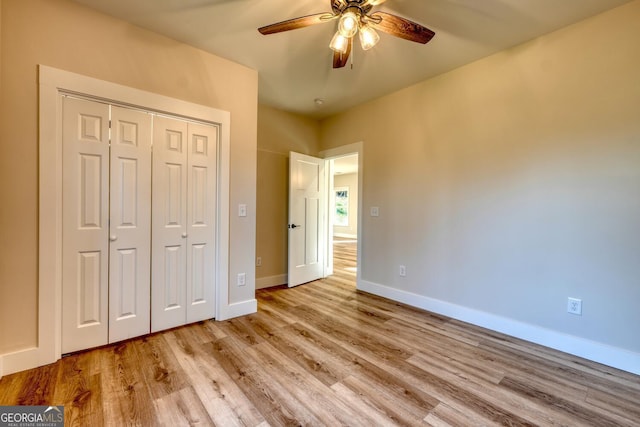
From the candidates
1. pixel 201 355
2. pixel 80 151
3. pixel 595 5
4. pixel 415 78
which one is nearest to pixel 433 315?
pixel 201 355

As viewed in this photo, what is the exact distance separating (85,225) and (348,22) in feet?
7.79

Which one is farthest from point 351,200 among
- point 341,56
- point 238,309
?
point 341,56

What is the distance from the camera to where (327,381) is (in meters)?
1.75

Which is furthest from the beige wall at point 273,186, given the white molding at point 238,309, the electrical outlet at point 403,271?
the electrical outlet at point 403,271

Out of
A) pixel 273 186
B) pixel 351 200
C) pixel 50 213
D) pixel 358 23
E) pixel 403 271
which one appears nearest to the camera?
pixel 358 23

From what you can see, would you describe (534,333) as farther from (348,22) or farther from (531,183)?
(348,22)

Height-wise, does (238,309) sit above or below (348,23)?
below

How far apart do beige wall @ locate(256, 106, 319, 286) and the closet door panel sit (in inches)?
44.7

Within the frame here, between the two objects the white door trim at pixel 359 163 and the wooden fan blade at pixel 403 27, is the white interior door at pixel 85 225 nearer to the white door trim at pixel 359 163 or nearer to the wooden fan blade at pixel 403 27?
the wooden fan blade at pixel 403 27

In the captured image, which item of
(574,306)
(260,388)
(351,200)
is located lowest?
(260,388)

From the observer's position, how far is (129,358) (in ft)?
6.42

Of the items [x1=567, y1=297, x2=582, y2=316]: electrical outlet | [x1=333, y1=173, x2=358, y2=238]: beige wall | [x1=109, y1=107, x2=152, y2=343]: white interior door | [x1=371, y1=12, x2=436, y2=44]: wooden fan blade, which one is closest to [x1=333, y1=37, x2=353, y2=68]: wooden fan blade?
[x1=371, y1=12, x2=436, y2=44]: wooden fan blade

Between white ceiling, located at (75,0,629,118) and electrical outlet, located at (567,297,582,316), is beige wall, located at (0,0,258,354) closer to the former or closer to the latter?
white ceiling, located at (75,0,629,118)

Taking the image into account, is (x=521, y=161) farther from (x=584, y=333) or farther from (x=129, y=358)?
(x=129, y=358)
